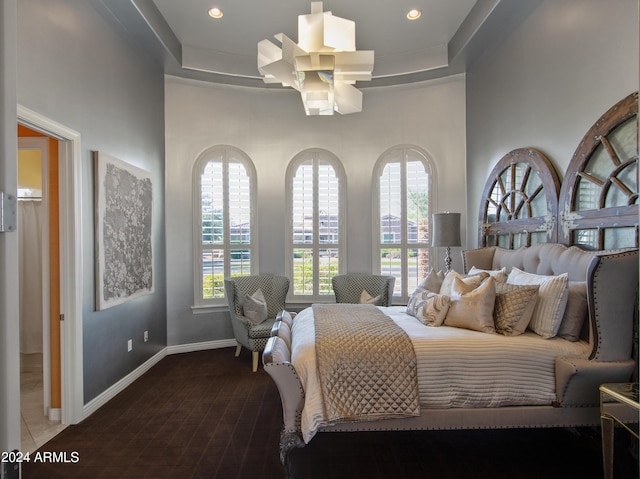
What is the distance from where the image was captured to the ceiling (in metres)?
3.53

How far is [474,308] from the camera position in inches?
102

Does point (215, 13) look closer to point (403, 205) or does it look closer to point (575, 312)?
point (403, 205)

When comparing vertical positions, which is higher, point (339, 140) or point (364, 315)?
point (339, 140)

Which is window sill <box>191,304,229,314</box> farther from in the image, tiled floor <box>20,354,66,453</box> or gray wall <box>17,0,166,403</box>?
tiled floor <box>20,354,66,453</box>

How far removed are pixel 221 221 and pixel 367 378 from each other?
3252 mm

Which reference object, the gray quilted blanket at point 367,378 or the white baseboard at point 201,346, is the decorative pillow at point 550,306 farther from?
the white baseboard at point 201,346

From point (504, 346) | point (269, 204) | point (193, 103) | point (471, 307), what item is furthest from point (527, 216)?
point (193, 103)

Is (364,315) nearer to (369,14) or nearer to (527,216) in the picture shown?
(527,216)

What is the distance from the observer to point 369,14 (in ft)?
12.5

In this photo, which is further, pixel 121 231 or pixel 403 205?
pixel 403 205

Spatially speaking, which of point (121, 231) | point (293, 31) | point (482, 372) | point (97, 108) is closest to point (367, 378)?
point (482, 372)

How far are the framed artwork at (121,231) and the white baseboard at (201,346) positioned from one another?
3.17 feet

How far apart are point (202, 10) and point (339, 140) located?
2.14 m

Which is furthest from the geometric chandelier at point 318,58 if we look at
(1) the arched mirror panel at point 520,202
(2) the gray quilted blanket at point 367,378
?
(2) the gray quilted blanket at point 367,378
